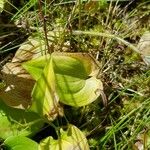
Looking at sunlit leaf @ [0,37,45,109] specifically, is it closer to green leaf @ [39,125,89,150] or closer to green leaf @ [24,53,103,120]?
green leaf @ [24,53,103,120]

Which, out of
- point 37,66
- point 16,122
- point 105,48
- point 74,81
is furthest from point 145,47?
point 16,122

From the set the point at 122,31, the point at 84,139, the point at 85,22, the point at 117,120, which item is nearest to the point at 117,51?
the point at 122,31

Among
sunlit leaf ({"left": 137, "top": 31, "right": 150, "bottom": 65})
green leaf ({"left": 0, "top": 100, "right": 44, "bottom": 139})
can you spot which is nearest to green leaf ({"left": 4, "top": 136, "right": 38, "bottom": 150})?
green leaf ({"left": 0, "top": 100, "right": 44, "bottom": 139})

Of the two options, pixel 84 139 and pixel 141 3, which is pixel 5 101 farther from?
pixel 141 3

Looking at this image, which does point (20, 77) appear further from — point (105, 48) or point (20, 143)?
point (105, 48)

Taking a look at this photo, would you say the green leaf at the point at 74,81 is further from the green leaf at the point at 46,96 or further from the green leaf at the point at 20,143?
the green leaf at the point at 20,143
